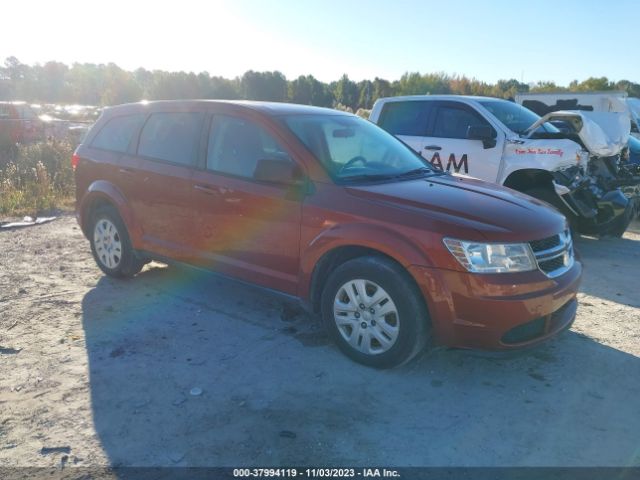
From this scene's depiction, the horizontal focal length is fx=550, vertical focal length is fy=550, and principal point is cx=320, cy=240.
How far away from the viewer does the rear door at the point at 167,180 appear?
478 cm

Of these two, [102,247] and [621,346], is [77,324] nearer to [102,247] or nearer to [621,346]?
[102,247]

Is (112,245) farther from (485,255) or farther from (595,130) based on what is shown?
(595,130)

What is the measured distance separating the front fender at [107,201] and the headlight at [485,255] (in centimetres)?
319

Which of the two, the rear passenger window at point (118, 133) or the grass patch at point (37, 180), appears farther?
the grass patch at point (37, 180)

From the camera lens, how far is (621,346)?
426cm

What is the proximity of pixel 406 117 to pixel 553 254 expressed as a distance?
200 inches

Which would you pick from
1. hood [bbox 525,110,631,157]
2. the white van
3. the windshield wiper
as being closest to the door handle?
the windshield wiper

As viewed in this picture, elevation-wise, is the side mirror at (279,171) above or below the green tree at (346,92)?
below

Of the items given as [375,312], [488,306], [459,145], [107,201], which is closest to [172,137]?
[107,201]

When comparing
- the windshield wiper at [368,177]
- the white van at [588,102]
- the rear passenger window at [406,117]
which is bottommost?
the windshield wiper at [368,177]

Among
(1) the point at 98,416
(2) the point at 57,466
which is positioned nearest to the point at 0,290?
(1) the point at 98,416

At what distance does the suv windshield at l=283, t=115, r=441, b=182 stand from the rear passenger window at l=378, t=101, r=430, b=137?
3281 millimetres

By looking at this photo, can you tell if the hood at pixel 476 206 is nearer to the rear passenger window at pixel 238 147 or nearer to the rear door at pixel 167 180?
the rear passenger window at pixel 238 147

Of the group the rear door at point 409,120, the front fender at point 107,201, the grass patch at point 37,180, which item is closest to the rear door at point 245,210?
the front fender at point 107,201
